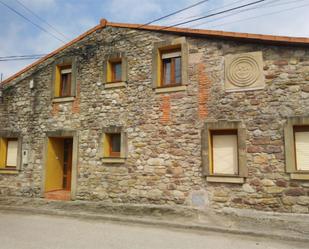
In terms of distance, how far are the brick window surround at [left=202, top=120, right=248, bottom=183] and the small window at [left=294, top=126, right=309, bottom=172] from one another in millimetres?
1193

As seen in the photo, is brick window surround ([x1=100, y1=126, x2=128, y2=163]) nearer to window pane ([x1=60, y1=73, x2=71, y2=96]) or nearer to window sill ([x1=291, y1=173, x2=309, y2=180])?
window pane ([x1=60, y1=73, x2=71, y2=96])

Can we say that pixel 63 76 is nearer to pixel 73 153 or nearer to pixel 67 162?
pixel 73 153

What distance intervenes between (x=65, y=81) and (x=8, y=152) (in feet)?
11.9

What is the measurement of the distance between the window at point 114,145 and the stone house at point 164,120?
33 mm

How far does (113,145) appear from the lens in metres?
8.63

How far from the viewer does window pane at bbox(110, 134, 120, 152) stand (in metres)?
8.54

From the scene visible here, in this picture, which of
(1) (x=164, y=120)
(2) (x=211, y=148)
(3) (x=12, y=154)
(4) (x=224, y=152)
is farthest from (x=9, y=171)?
(4) (x=224, y=152)

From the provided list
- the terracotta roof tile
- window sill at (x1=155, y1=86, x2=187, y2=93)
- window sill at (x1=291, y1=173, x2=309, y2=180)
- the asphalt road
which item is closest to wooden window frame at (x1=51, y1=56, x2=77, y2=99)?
the terracotta roof tile

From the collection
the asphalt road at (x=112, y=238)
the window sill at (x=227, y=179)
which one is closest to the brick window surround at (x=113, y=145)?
the asphalt road at (x=112, y=238)

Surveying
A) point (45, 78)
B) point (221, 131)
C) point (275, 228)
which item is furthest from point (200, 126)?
point (45, 78)

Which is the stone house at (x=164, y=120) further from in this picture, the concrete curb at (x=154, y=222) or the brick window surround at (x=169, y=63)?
the concrete curb at (x=154, y=222)

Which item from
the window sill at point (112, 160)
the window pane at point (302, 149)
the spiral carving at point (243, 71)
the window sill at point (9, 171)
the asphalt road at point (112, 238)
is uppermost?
the spiral carving at point (243, 71)

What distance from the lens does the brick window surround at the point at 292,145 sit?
20.0ft

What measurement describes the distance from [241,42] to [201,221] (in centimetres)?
482
